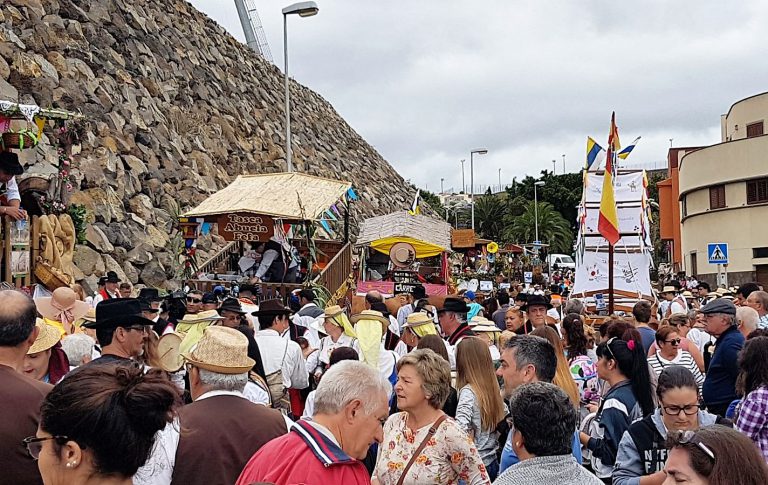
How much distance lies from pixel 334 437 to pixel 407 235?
59.0ft

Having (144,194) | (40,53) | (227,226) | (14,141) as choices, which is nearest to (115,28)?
(40,53)

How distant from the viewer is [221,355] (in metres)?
4.13

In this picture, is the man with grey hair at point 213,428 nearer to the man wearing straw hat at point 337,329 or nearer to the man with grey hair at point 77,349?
the man with grey hair at point 77,349

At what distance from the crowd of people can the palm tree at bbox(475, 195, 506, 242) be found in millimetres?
64176

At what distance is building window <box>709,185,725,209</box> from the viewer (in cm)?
3990

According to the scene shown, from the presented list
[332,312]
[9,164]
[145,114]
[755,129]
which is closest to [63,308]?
[332,312]

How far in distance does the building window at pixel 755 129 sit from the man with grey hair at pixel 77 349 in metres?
42.9

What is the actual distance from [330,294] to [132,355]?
1320 cm

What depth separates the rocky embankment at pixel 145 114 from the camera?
70.9 feet

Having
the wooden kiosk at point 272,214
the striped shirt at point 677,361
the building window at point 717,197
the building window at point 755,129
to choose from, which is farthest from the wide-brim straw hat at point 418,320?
the building window at point 755,129

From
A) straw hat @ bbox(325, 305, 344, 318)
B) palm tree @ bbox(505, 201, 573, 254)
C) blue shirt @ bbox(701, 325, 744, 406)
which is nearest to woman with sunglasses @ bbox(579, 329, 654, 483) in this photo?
blue shirt @ bbox(701, 325, 744, 406)

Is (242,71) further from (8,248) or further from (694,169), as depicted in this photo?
(8,248)

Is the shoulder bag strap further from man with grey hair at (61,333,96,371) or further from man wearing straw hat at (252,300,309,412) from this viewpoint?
man with grey hair at (61,333,96,371)

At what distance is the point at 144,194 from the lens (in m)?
24.3
